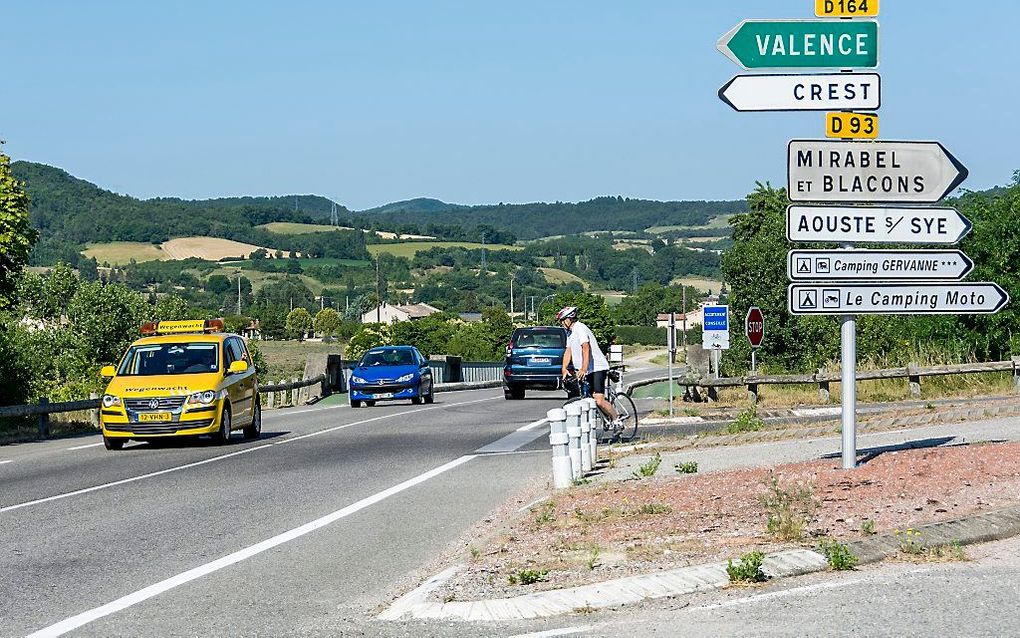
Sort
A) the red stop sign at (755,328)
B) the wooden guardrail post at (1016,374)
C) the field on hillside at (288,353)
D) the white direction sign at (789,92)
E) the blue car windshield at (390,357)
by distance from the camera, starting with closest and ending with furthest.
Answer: the white direction sign at (789,92), the wooden guardrail post at (1016,374), the blue car windshield at (390,357), the red stop sign at (755,328), the field on hillside at (288,353)

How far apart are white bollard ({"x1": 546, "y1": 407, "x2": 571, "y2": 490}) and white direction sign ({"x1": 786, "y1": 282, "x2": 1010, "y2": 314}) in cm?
243

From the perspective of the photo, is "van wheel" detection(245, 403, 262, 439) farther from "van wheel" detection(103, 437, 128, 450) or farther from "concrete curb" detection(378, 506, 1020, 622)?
"concrete curb" detection(378, 506, 1020, 622)

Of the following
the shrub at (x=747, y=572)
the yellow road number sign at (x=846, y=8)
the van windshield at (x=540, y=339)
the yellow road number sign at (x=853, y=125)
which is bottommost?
the shrub at (x=747, y=572)

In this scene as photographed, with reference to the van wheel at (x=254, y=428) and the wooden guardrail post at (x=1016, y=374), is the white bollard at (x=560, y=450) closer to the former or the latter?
the van wheel at (x=254, y=428)

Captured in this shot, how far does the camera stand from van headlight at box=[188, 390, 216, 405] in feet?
72.4

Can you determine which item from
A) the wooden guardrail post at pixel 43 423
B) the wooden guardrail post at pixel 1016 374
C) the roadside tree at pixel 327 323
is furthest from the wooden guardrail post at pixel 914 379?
the roadside tree at pixel 327 323

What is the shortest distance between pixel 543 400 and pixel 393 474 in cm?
2202

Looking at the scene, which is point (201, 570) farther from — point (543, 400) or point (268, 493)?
point (543, 400)

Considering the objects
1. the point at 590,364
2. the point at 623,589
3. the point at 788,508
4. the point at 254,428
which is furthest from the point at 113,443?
the point at 623,589

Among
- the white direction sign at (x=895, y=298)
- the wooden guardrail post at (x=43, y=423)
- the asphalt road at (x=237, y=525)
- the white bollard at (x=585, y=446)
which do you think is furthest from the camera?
the wooden guardrail post at (x=43, y=423)

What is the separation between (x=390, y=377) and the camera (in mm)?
37000

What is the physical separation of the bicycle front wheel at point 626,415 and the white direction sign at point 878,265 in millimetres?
7042

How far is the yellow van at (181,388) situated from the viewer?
72.0ft

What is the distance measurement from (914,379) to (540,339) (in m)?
12.1
